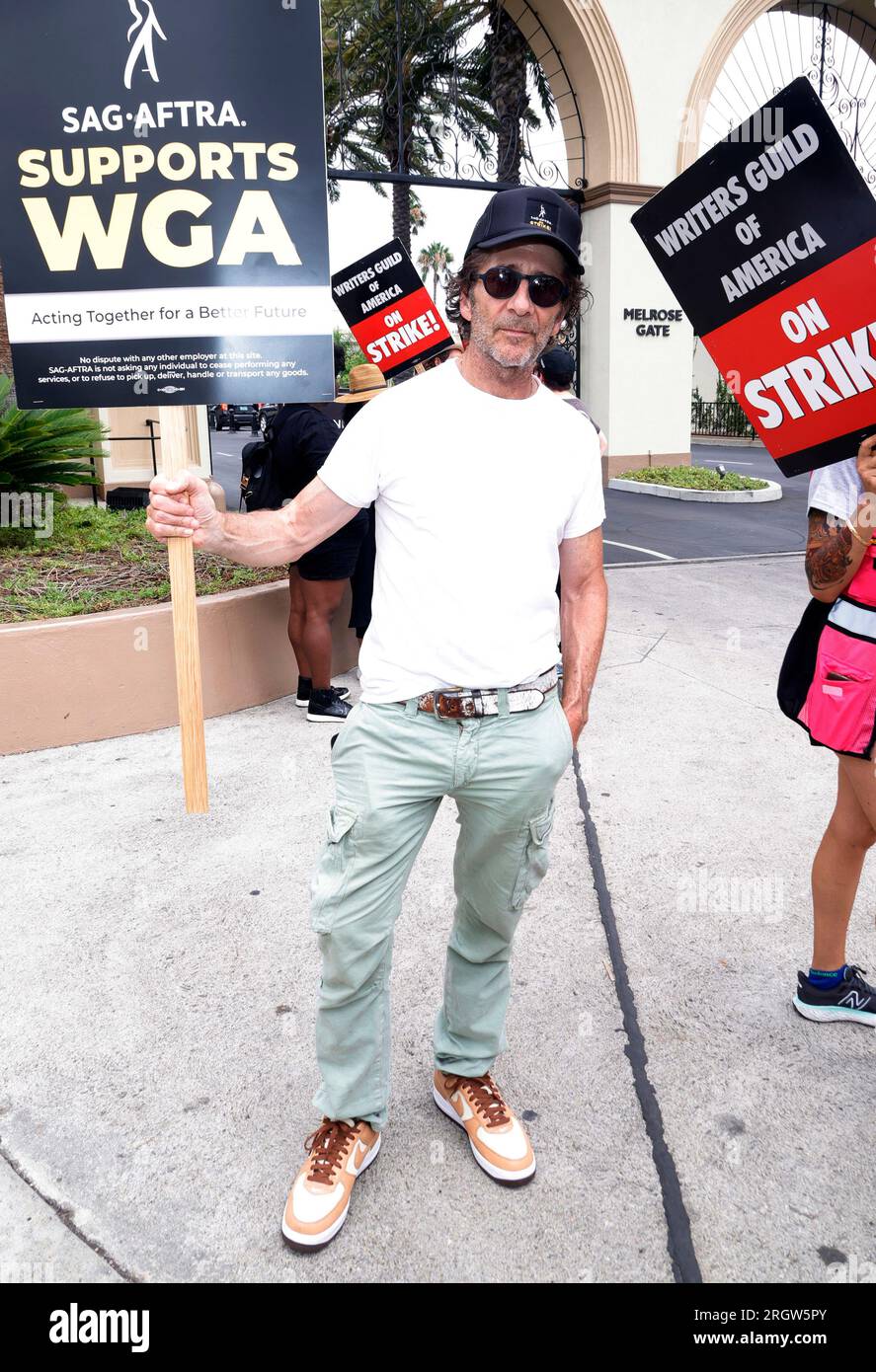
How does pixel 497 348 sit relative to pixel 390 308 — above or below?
below

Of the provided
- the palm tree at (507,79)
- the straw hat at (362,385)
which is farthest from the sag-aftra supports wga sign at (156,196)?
the palm tree at (507,79)

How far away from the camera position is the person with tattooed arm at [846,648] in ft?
7.67

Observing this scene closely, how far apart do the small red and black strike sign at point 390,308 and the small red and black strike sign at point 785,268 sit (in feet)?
14.8

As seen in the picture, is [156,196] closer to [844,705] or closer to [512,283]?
[512,283]

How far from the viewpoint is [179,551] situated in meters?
2.17

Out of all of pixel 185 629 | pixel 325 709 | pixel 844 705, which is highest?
pixel 185 629

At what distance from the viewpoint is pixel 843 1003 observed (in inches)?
107

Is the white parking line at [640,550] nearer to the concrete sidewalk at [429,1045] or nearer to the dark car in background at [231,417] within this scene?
the concrete sidewalk at [429,1045]

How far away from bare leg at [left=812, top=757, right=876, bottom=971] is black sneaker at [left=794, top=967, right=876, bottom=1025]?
Answer: 7 centimetres

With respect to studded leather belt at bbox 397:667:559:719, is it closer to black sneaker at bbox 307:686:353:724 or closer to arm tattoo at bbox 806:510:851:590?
arm tattoo at bbox 806:510:851:590

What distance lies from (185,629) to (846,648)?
1566mm

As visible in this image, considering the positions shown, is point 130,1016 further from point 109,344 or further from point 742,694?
point 742,694

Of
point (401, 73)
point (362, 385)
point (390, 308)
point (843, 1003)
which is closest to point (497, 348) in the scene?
point (843, 1003)

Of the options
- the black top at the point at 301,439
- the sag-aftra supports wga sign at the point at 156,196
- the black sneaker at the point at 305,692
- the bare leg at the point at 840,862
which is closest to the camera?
the bare leg at the point at 840,862
